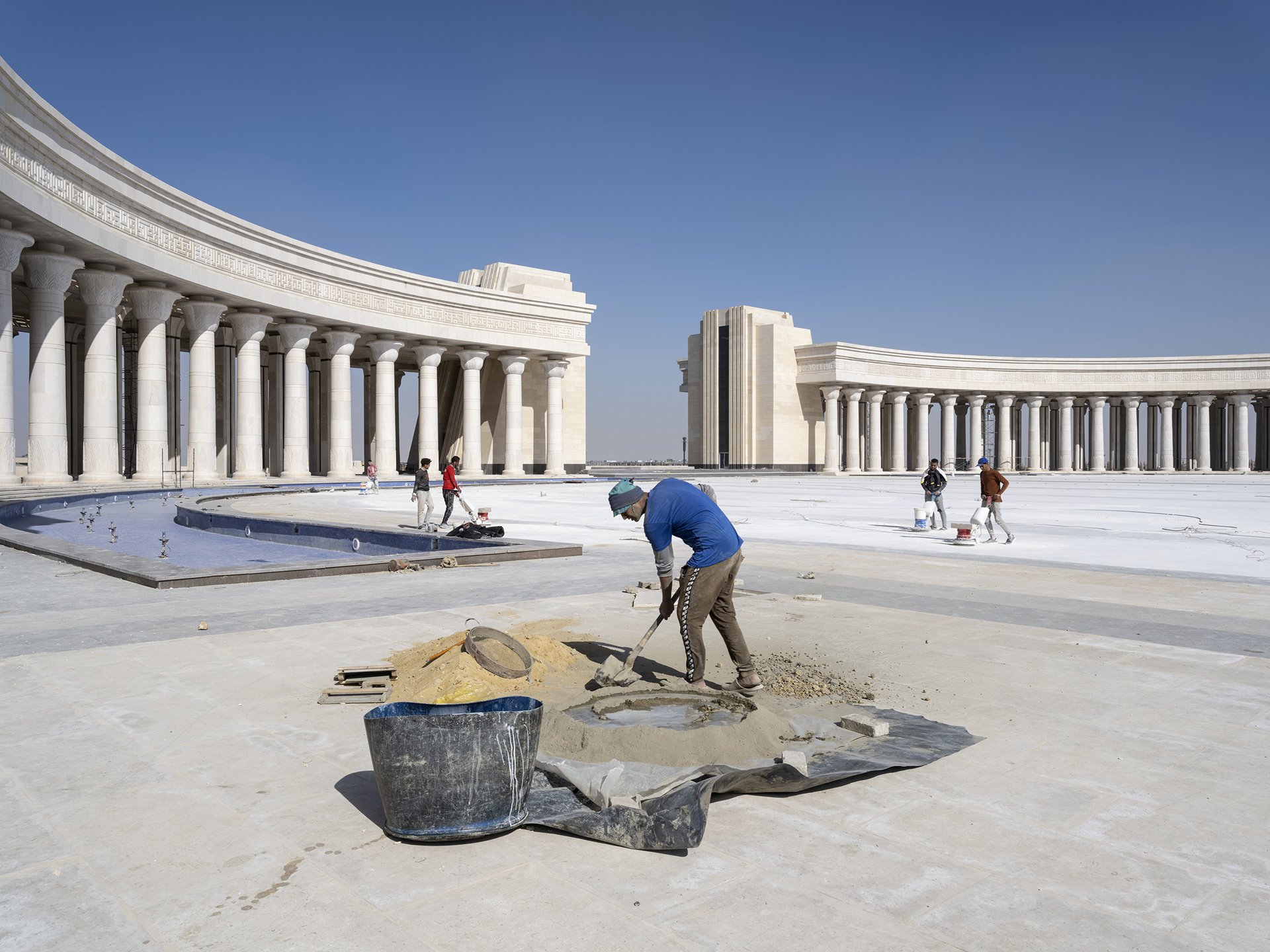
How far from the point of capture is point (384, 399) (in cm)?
5122

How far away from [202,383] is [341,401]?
32.3 ft

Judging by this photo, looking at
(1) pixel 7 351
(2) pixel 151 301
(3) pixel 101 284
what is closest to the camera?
(1) pixel 7 351

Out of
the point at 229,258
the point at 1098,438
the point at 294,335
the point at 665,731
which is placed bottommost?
the point at 665,731

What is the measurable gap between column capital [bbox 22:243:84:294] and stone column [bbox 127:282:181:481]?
5923mm

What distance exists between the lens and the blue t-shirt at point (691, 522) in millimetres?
6281

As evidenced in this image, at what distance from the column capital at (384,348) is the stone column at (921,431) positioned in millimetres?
48323

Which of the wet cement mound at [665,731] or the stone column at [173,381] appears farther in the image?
the stone column at [173,381]

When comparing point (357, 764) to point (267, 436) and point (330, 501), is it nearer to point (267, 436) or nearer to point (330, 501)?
point (330, 501)

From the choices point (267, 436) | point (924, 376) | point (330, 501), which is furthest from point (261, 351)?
point (924, 376)

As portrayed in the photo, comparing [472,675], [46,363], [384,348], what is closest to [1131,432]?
[384,348]

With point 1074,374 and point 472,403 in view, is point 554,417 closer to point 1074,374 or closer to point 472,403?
point 472,403

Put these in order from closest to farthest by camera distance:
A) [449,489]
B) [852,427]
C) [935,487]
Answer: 1. [935,487]
2. [449,489]
3. [852,427]

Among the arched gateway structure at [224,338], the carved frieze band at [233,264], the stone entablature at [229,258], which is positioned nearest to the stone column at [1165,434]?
the arched gateway structure at [224,338]

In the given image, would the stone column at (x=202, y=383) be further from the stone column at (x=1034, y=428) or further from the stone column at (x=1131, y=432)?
the stone column at (x=1131, y=432)
